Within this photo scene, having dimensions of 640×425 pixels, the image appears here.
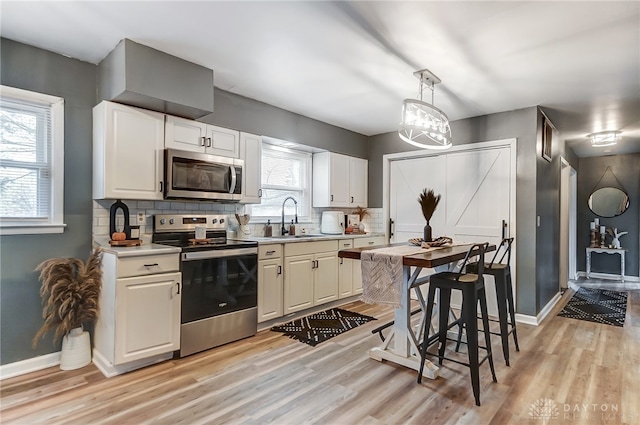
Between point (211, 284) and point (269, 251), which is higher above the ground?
point (269, 251)

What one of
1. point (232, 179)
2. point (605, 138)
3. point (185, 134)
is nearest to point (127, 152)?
point (185, 134)

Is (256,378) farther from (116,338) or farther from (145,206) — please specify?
(145,206)

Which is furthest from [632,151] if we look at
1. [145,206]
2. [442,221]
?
[145,206]

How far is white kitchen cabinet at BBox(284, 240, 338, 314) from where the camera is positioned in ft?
12.3

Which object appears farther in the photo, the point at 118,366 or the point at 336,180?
the point at 336,180

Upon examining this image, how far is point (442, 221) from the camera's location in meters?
4.62

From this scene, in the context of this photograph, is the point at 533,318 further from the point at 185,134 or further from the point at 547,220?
the point at 185,134

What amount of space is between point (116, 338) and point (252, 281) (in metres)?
1.19

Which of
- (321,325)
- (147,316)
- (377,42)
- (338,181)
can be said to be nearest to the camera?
(377,42)

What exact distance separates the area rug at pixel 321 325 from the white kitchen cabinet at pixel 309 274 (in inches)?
5.8

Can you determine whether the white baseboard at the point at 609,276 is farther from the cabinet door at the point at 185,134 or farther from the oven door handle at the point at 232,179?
the cabinet door at the point at 185,134

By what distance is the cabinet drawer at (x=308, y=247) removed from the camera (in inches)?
147

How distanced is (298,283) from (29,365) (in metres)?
2.33

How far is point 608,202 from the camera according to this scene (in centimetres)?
649
